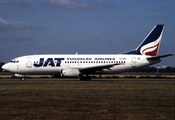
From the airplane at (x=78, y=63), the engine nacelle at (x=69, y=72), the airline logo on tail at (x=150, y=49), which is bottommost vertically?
the engine nacelle at (x=69, y=72)

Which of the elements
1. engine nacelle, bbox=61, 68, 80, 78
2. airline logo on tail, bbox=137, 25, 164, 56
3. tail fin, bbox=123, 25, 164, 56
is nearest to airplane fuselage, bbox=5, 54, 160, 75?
engine nacelle, bbox=61, 68, 80, 78

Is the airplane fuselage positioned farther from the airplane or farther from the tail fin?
the tail fin

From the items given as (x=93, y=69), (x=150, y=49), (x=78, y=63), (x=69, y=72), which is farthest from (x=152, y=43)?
(x=69, y=72)

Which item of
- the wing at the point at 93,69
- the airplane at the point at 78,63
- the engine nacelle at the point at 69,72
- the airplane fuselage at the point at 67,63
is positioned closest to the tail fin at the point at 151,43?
the airplane at the point at 78,63

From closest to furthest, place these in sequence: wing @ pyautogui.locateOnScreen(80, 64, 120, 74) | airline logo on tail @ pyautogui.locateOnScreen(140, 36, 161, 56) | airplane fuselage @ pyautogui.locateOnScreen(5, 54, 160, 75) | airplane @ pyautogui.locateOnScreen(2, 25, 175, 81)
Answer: wing @ pyautogui.locateOnScreen(80, 64, 120, 74)
airplane @ pyautogui.locateOnScreen(2, 25, 175, 81)
airplane fuselage @ pyautogui.locateOnScreen(5, 54, 160, 75)
airline logo on tail @ pyautogui.locateOnScreen(140, 36, 161, 56)

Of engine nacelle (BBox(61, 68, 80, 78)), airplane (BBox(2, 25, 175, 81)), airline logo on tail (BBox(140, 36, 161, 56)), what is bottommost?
engine nacelle (BBox(61, 68, 80, 78))

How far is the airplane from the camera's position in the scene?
45844 mm

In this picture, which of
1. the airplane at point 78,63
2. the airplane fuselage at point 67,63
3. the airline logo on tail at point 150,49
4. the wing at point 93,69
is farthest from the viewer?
the airline logo on tail at point 150,49

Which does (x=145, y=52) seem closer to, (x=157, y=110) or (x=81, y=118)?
(x=157, y=110)

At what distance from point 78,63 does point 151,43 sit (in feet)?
46.2

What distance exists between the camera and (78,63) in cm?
4675

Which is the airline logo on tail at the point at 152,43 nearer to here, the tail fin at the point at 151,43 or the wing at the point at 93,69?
the tail fin at the point at 151,43

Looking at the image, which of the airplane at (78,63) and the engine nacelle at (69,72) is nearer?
the engine nacelle at (69,72)

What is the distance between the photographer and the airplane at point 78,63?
45.8m
